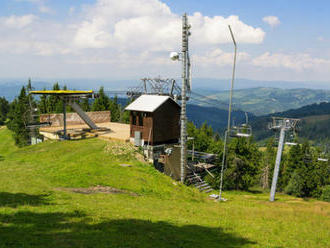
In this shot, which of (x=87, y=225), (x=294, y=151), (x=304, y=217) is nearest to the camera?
(x=87, y=225)

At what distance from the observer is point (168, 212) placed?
16.5 meters

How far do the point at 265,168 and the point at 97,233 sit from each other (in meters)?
86.0

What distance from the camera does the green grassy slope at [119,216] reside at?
421 inches

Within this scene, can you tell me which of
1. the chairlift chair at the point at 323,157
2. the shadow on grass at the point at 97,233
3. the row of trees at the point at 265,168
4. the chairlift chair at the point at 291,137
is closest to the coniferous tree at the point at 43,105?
the row of trees at the point at 265,168

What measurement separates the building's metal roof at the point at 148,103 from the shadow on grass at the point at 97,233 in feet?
65.7

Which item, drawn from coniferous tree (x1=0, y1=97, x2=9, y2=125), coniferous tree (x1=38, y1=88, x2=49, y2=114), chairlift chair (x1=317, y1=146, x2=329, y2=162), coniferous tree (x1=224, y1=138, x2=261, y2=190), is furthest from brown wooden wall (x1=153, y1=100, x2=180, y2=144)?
coniferous tree (x1=0, y1=97, x2=9, y2=125)

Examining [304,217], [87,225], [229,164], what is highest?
[87,225]

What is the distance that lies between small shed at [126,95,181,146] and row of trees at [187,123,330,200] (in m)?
18.1

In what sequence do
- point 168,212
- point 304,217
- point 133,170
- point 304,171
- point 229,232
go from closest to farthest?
1. point 229,232
2. point 168,212
3. point 304,217
4. point 133,170
5. point 304,171

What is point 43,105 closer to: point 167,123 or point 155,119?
point 167,123

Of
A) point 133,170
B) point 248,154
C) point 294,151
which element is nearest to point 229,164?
point 248,154

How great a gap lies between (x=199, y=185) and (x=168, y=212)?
621 inches

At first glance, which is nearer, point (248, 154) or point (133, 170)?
point (133, 170)

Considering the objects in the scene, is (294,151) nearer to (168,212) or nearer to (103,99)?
(103,99)
